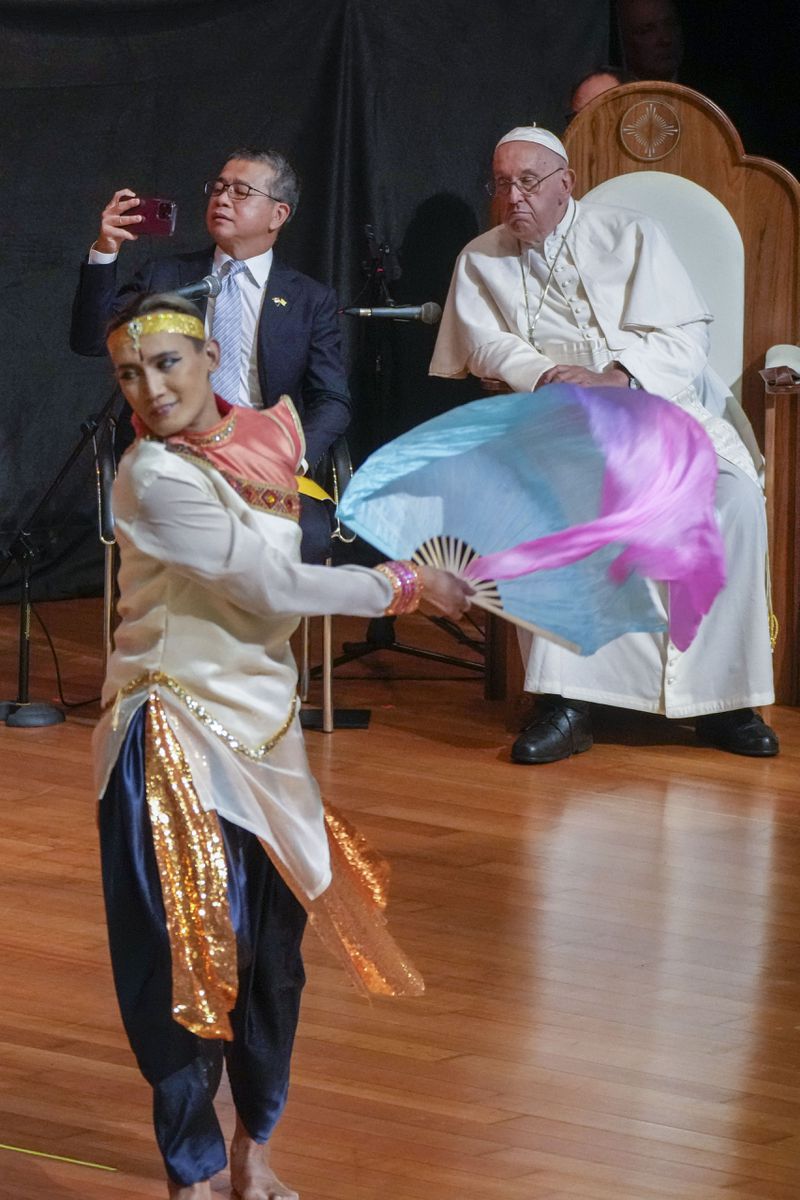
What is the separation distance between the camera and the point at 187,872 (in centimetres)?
211

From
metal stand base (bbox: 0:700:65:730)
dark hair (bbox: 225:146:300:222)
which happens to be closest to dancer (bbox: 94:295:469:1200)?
dark hair (bbox: 225:146:300:222)

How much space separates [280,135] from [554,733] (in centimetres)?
261

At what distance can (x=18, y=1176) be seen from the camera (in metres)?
2.33

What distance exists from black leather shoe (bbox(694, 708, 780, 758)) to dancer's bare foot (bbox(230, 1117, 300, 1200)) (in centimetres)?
245

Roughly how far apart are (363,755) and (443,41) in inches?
110

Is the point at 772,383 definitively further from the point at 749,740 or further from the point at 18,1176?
the point at 18,1176

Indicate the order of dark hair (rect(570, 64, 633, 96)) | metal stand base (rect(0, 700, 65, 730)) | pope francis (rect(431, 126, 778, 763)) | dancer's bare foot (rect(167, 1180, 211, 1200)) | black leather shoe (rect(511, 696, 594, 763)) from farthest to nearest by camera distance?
1. dark hair (rect(570, 64, 633, 96))
2. metal stand base (rect(0, 700, 65, 730))
3. pope francis (rect(431, 126, 778, 763))
4. black leather shoe (rect(511, 696, 594, 763))
5. dancer's bare foot (rect(167, 1180, 211, 1200))

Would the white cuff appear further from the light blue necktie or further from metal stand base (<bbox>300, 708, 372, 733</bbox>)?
metal stand base (<bbox>300, 708, 372, 733</bbox>)

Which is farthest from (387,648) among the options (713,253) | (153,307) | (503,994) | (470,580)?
(153,307)

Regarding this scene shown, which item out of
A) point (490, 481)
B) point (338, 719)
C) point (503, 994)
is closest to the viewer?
point (490, 481)

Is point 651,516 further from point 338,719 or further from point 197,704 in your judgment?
point 338,719

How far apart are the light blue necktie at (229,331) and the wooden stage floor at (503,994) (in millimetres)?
907

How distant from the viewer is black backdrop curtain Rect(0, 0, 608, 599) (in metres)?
5.98

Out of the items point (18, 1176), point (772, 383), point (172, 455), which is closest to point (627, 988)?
point (18, 1176)
